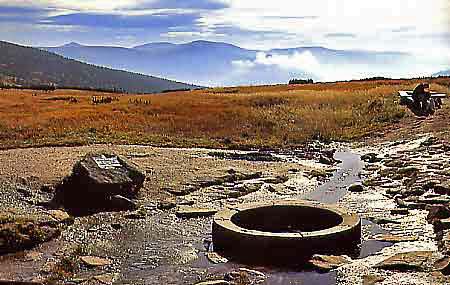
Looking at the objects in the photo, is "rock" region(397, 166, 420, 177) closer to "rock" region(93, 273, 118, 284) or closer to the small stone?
the small stone

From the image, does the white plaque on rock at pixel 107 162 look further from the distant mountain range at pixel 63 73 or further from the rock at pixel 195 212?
the distant mountain range at pixel 63 73

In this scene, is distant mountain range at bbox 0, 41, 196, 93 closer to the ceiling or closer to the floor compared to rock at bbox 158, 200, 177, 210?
closer to the ceiling

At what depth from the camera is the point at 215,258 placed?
12.8 meters

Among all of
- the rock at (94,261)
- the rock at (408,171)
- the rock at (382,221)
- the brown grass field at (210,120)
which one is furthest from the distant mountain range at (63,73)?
the rock at (94,261)

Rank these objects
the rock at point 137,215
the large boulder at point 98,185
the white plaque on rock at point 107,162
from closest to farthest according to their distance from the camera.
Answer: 1. the rock at point 137,215
2. the large boulder at point 98,185
3. the white plaque on rock at point 107,162

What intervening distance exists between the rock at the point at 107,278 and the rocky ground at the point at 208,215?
2 cm

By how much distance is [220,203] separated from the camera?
17.3 m

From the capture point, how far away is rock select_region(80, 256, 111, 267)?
12541 millimetres

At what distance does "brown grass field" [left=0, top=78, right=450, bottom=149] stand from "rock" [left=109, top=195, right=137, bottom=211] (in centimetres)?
964

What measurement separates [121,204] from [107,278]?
5.29 meters

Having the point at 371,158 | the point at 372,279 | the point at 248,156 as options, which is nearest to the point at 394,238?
the point at 372,279

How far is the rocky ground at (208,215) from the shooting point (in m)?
11.9

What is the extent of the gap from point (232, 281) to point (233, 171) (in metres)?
9.77

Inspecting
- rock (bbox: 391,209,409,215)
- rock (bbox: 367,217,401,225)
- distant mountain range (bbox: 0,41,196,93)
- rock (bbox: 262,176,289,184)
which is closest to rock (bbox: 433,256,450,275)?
rock (bbox: 367,217,401,225)
